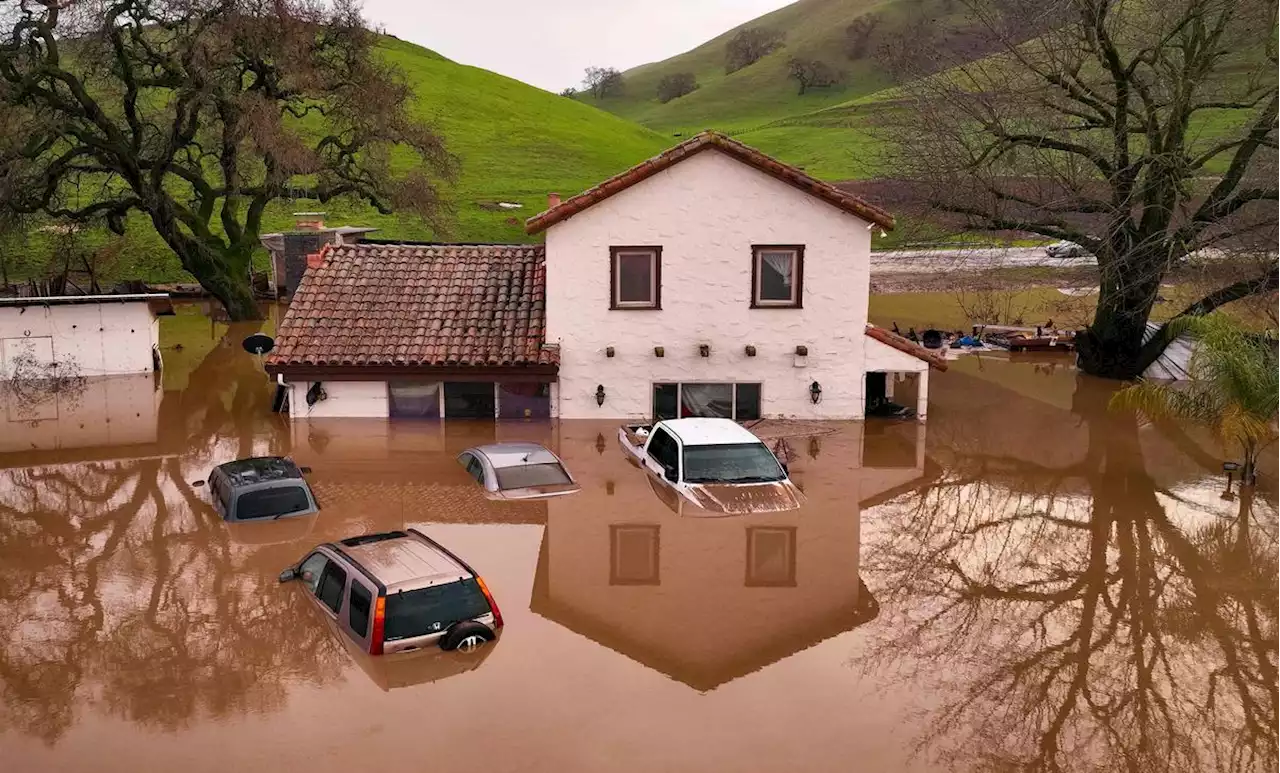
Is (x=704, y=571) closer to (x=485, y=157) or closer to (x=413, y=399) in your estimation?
(x=413, y=399)

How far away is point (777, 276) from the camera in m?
23.1

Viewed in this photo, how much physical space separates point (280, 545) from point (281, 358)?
7.96 m

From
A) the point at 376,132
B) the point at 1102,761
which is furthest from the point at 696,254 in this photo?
the point at 376,132

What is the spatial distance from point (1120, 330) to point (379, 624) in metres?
24.8

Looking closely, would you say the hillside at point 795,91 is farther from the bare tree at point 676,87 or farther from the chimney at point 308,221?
the chimney at point 308,221

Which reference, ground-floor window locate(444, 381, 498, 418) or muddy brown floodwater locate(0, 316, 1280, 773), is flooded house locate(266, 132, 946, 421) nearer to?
ground-floor window locate(444, 381, 498, 418)

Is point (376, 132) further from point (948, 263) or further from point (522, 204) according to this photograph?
point (948, 263)

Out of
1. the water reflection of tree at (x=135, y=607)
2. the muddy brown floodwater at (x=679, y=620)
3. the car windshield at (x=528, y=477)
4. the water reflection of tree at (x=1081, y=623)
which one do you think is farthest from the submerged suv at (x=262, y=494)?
the water reflection of tree at (x=1081, y=623)

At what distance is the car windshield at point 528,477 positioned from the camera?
1817cm

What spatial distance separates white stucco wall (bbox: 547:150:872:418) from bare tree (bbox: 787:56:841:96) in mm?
118687

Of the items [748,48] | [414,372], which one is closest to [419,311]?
[414,372]

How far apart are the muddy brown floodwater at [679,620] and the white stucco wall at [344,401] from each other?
136 cm

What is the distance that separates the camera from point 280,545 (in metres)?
15.7

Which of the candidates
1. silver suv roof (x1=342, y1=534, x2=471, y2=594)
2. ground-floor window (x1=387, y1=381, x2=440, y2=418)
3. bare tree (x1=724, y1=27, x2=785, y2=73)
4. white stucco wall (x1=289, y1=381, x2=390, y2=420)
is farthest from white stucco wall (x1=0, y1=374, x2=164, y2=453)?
bare tree (x1=724, y1=27, x2=785, y2=73)
